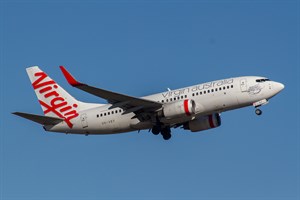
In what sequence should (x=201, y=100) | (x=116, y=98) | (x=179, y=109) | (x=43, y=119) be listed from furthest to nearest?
1. (x=43, y=119)
2. (x=201, y=100)
3. (x=179, y=109)
4. (x=116, y=98)

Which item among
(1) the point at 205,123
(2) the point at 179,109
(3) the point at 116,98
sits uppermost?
(3) the point at 116,98

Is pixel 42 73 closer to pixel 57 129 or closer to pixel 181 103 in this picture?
pixel 57 129

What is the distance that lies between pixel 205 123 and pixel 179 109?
476cm

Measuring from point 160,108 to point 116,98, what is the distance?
391 centimetres

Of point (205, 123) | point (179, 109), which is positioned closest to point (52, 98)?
point (179, 109)

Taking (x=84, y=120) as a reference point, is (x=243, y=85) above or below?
above

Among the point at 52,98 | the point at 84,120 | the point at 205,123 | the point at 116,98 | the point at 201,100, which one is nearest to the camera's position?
the point at 116,98

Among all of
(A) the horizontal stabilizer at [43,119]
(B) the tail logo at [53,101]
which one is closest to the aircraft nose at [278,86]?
(B) the tail logo at [53,101]

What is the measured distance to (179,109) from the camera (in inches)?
2293

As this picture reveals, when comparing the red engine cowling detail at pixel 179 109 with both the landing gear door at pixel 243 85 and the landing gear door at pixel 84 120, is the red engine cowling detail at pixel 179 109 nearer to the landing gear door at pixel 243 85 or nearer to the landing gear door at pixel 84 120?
the landing gear door at pixel 243 85

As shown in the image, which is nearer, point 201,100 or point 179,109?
point 179,109

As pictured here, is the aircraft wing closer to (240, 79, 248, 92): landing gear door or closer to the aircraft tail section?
the aircraft tail section

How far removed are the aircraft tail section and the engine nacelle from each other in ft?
33.0

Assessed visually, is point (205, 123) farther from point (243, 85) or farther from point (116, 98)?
point (116, 98)
